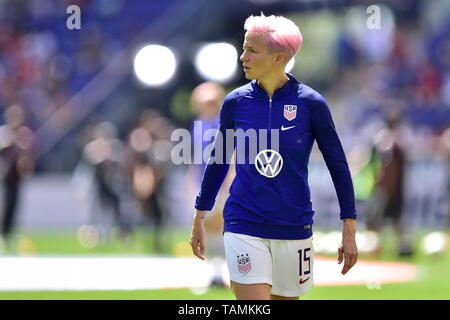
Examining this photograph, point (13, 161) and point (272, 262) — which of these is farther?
point (13, 161)

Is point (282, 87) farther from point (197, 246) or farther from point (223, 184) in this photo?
point (223, 184)

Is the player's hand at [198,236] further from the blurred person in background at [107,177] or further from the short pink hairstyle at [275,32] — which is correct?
the blurred person in background at [107,177]

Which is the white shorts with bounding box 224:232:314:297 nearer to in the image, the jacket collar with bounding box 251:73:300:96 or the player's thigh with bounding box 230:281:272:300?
the player's thigh with bounding box 230:281:272:300

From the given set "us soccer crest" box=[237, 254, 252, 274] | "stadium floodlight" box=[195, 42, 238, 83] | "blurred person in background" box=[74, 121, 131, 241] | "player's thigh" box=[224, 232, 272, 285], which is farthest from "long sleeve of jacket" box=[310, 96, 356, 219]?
"stadium floodlight" box=[195, 42, 238, 83]

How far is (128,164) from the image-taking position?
71.8 ft

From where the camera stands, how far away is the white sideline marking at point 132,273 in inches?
506

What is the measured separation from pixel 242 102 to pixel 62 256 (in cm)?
1206

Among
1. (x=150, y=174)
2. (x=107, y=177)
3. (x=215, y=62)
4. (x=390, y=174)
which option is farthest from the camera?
(x=215, y=62)

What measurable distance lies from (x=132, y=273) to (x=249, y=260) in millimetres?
8531

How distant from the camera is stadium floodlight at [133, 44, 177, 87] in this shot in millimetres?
29656

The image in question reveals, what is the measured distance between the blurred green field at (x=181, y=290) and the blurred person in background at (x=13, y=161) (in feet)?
2.22

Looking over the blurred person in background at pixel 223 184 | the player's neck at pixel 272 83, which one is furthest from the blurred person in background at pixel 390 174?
the player's neck at pixel 272 83

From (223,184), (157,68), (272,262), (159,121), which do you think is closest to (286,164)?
(272,262)

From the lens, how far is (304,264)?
6.24 meters
